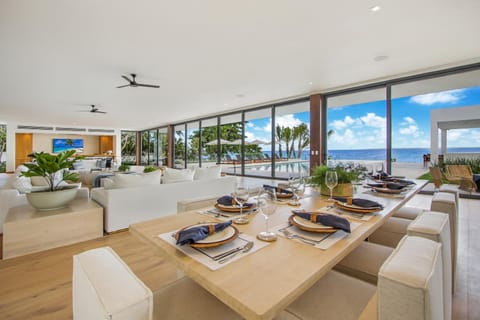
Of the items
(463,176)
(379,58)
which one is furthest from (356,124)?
(379,58)

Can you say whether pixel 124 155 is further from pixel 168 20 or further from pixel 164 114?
pixel 168 20

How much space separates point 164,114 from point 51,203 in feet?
20.0

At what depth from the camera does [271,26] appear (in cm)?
272

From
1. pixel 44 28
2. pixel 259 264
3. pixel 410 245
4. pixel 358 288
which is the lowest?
pixel 358 288

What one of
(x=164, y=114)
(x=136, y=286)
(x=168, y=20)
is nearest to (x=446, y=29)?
(x=168, y=20)

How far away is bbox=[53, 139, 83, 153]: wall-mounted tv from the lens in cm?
1232

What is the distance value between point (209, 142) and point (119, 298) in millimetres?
8545

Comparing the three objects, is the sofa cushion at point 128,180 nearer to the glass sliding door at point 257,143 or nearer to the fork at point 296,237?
the fork at point 296,237

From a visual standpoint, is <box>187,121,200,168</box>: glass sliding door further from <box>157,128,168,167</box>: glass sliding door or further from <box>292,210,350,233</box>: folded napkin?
<box>292,210,350,233</box>: folded napkin

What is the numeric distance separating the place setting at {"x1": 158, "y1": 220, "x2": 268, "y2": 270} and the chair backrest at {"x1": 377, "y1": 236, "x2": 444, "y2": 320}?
1.45ft

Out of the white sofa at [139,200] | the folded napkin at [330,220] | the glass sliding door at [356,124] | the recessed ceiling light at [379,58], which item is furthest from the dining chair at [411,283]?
the glass sliding door at [356,124]

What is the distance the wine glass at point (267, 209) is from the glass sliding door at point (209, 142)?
295 inches

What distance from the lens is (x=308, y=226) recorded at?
40.6 inches

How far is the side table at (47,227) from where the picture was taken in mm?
2371
